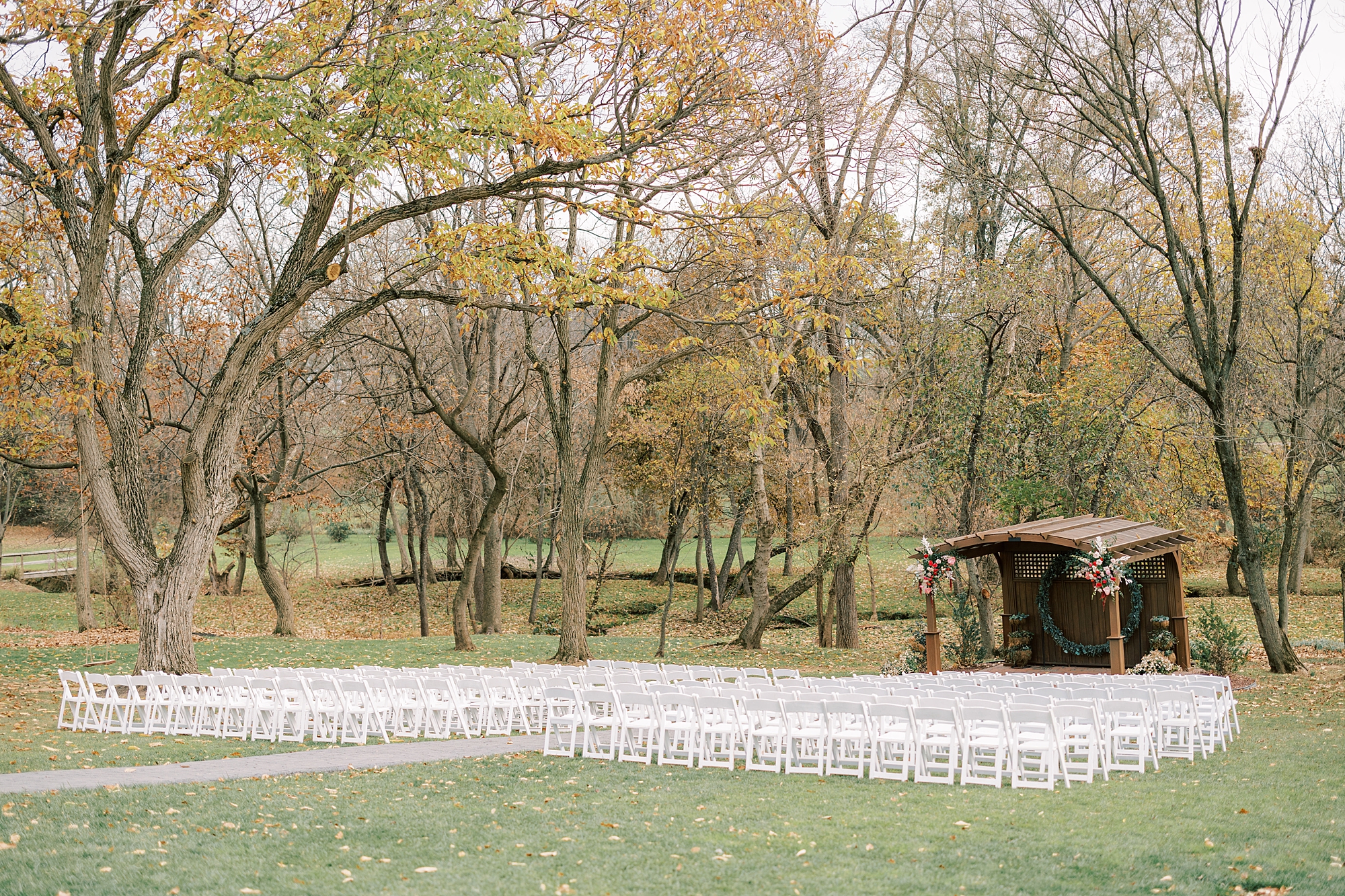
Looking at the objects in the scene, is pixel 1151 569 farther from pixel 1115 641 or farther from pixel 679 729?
pixel 679 729

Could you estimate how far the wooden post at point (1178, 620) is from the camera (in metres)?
18.4

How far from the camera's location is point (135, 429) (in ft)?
50.1

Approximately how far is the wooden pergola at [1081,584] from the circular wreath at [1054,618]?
0.11 meters

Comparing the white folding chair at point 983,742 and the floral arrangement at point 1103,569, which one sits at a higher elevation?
the floral arrangement at point 1103,569

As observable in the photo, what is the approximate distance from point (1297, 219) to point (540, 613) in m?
Result: 23.6

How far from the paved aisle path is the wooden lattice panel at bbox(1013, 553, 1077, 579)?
38.7ft

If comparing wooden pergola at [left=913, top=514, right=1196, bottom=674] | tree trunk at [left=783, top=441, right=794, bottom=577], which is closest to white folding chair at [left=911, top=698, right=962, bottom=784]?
wooden pergola at [left=913, top=514, right=1196, bottom=674]

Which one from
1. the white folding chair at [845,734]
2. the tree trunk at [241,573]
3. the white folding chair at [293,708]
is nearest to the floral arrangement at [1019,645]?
the white folding chair at [845,734]

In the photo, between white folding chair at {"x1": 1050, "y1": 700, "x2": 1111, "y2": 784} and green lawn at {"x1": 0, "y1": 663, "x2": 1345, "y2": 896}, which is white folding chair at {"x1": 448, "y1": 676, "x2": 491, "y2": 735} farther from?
white folding chair at {"x1": 1050, "y1": 700, "x2": 1111, "y2": 784}

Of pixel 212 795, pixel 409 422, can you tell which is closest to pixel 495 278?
pixel 212 795

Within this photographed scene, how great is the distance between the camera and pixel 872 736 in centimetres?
925

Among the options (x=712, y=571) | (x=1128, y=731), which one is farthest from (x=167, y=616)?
(x=712, y=571)

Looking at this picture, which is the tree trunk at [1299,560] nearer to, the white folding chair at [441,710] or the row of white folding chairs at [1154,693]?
the row of white folding chairs at [1154,693]

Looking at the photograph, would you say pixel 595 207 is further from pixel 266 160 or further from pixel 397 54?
pixel 266 160
